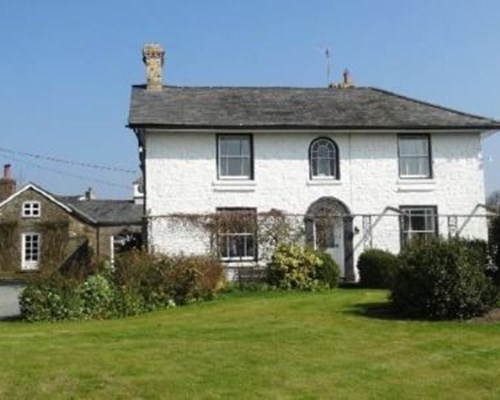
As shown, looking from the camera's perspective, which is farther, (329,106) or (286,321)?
(329,106)

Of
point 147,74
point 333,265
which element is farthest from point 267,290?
point 147,74

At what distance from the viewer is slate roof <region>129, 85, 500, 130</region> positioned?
27.3m

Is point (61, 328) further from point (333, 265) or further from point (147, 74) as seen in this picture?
point (147, 74)

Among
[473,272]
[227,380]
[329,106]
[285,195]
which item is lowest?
[227,380]

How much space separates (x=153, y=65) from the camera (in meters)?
30.6

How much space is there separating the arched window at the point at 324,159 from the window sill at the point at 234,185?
2415 millimetres

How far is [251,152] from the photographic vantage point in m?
27.5

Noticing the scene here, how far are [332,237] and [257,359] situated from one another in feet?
57.1

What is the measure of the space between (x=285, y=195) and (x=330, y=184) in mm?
1718

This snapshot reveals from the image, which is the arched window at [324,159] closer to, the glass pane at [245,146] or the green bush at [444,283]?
the glass pane at [245,146]

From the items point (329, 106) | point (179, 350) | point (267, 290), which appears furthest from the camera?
point (329, 106)

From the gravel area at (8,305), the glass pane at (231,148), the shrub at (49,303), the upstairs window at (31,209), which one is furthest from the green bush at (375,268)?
the upstairs window at (31,209)

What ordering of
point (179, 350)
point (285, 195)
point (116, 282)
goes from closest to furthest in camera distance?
point (179, 350)
point (116, 282)
point (285, 195)

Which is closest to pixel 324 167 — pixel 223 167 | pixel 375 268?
pixel 223 167
